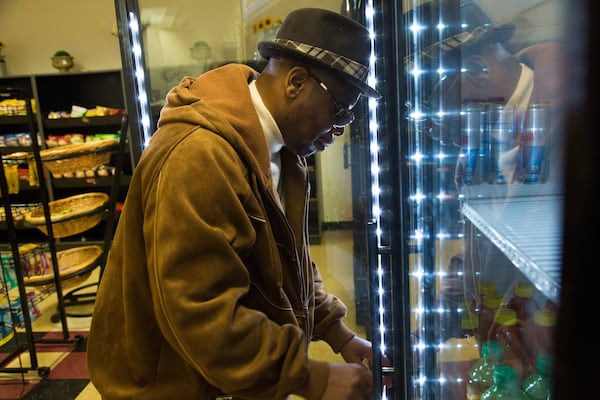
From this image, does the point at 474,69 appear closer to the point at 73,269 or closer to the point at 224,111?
the point at 224,111

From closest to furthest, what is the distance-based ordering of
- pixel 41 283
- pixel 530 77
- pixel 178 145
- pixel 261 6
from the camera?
pixel 530 77, pixel 178 145, pixel 261 6, pixel 41 283

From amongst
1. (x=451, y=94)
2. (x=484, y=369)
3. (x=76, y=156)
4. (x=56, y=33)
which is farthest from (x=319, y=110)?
(x=56, y=33)

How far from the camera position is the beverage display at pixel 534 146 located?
74 cm

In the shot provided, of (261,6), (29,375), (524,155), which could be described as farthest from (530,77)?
(29,375)

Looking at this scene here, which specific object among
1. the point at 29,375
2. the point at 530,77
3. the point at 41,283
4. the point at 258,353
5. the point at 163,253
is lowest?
the point at 29,375

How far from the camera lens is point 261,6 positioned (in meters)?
2.06

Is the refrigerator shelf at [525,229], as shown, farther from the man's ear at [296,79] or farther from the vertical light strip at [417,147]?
the man's ear at [296,79]

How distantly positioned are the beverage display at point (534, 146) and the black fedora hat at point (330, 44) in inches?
11.9

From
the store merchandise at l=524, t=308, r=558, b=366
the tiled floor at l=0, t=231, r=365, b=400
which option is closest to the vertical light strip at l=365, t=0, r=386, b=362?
the store merchandise at l=524, t=308, r=558, b=366

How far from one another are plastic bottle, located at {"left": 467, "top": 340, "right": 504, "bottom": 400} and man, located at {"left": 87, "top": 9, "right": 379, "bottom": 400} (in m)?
0.34

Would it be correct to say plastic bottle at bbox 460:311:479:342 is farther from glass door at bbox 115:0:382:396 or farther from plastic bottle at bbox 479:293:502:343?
glass door at bbox 115:0:382:396

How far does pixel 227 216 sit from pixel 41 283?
9.08ft

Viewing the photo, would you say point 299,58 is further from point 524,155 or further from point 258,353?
point 258,353

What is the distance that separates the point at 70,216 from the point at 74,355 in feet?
3.08
